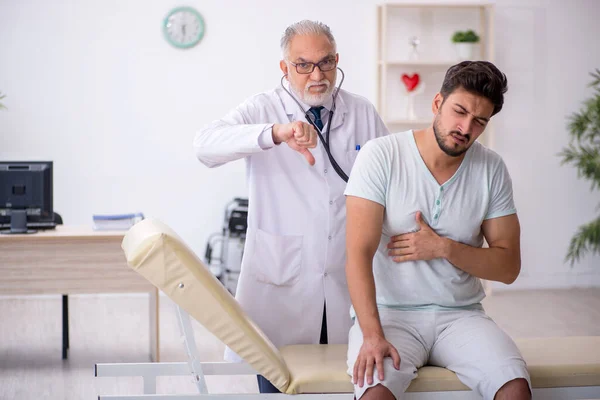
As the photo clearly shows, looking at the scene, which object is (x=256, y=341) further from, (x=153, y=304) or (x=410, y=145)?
(x=153, y=304)

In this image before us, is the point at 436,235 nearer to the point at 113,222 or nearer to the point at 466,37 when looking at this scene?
the point at 113,222

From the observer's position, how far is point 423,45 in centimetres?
590

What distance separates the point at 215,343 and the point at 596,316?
2507 mm

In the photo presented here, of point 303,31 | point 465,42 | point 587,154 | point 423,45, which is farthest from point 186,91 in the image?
point 303,31

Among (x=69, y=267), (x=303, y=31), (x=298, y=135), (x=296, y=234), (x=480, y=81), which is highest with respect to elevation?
(x=303, y=31)

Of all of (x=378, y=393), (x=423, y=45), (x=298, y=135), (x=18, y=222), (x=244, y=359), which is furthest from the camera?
(x=423, y=45)

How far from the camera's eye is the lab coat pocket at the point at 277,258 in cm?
236

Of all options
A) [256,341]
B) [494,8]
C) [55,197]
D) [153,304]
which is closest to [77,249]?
[153,304]

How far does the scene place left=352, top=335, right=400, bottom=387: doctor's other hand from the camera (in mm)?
1800

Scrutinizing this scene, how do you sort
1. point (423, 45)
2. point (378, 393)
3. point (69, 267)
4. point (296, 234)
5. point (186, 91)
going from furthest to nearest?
point (423, 45) < point (186, 91) < point (69, 267) < point (296, 234) < point (378, 393)

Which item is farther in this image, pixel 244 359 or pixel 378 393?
pixel 244 359

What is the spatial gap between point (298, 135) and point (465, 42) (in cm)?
397

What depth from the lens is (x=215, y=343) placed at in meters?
4.38

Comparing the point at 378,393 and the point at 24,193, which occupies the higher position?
the point at 24,193
